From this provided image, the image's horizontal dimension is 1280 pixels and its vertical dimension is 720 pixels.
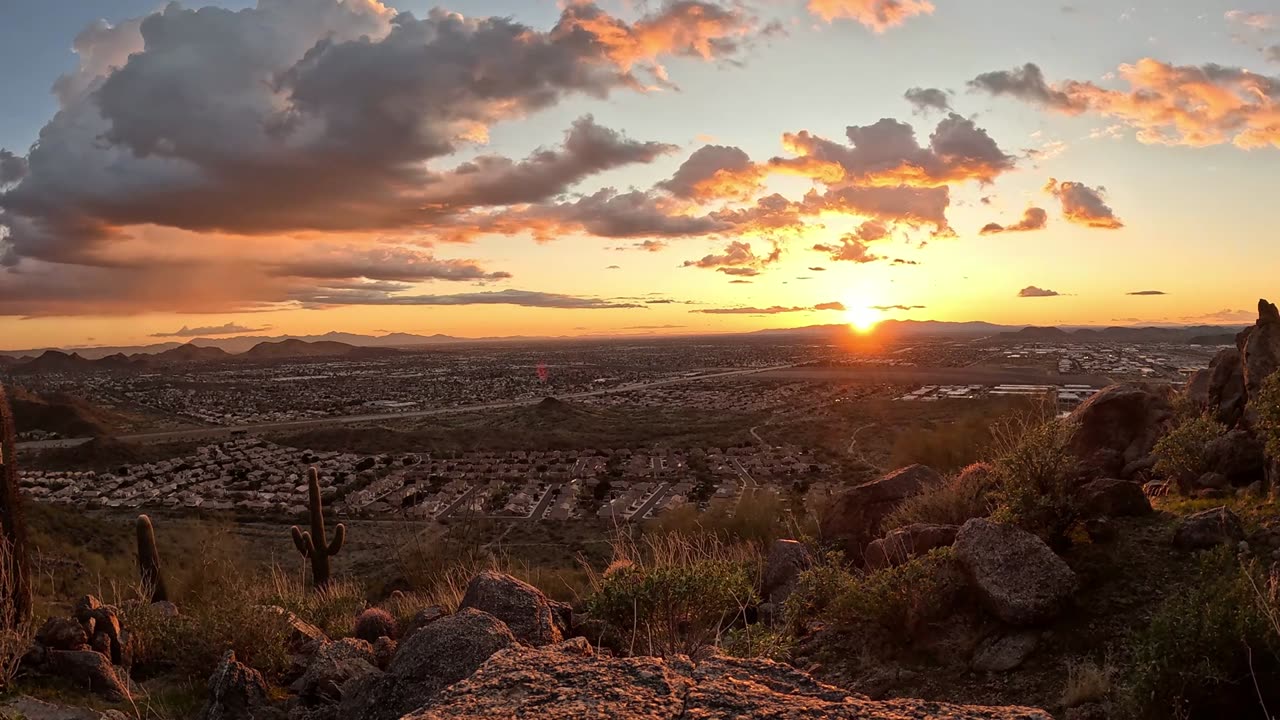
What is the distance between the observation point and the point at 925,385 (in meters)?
94.6

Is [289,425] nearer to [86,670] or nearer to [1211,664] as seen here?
[86,670]

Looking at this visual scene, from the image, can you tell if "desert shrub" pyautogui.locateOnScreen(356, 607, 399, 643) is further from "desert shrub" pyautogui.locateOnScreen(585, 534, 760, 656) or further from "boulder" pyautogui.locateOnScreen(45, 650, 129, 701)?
"desert shrub" pyautogui.locateOnScreen(585, 534, 760, 656)

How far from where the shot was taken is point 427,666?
17.8 feet

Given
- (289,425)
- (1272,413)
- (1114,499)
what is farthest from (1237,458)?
(289,425)

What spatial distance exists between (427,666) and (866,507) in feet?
28.5

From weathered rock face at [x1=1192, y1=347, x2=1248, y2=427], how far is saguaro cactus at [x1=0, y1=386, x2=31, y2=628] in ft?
62.2

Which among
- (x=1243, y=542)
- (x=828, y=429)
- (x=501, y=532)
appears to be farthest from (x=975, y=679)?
(x=828, y=429)

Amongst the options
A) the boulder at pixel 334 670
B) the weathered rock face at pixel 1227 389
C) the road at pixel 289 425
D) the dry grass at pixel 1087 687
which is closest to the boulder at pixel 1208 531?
the dry grass at pixel 1087 687

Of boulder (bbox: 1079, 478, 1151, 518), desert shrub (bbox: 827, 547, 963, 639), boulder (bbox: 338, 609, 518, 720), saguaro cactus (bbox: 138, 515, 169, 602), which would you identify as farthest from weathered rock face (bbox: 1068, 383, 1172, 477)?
saguaro cactus (bbox: 138, 515, 169, 602)

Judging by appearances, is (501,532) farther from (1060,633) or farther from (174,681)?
(1060,633)

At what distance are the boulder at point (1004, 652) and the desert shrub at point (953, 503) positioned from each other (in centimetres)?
344

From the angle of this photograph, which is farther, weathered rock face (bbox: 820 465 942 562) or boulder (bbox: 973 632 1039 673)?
weathered rock face (bbox: 820 465 942 562)

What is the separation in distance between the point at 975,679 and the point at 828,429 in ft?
184

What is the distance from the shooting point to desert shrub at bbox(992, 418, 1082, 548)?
8.01 metres
